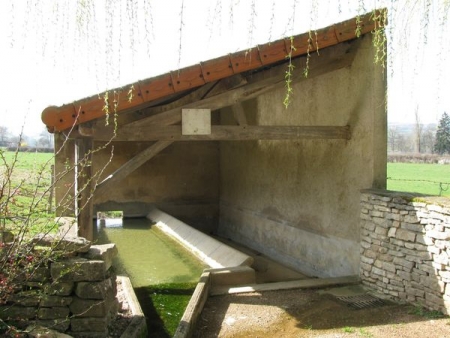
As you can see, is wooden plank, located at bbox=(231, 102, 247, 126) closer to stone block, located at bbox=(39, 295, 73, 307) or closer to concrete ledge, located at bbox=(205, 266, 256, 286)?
concrete ledge, located at bbox=(205, 266, 256, 286)

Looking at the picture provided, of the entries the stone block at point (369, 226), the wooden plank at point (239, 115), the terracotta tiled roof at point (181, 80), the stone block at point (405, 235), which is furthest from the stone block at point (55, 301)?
the stone block at point (369, 226)

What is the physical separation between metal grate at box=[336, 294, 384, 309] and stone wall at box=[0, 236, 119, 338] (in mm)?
2944

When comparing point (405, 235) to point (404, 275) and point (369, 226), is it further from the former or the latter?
point (369, 226)

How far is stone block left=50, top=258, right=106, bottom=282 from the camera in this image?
11.9 ft

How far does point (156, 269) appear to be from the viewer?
7281 mm

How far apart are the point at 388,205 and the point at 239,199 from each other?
564 cm

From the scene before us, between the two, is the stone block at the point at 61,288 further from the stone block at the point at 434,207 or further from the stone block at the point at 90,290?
the stone block at the point at 434,207

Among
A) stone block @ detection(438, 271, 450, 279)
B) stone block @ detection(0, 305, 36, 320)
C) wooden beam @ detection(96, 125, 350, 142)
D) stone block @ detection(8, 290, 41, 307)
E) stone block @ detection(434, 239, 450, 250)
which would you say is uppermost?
wooden beam @ detection(96, 125, 350, 142)

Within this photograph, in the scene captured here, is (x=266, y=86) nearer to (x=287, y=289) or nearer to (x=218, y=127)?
(x=218, y=127)

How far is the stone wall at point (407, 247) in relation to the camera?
473cm

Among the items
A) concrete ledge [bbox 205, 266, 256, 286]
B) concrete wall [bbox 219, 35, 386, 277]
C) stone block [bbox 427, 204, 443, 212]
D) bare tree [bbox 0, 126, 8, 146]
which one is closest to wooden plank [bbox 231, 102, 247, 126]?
concrete wall [bbox 219, 35, 386, 277]

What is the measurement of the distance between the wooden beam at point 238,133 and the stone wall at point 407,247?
106 cm

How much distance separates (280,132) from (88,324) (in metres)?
3.69

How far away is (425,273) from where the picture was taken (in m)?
4.93
